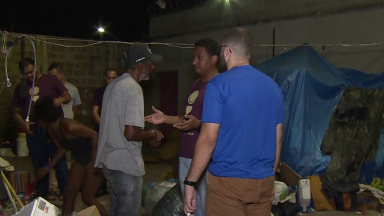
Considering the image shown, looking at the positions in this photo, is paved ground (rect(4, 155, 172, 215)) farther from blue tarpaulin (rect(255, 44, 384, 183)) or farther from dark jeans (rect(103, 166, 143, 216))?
dark jeans (rect(103, 166, 143, 216))

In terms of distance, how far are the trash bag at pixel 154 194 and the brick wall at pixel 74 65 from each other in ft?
18.3

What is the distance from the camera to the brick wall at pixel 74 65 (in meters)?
10.2

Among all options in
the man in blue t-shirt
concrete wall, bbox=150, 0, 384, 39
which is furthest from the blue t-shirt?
concrete wall, bbox=150, 0, 384, 39

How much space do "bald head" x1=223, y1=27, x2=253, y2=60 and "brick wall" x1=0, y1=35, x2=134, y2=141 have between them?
7.70m

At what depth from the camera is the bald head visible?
2848 millimetres

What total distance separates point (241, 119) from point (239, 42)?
0.52 meters

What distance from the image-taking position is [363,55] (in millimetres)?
7629

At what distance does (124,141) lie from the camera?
356 cm

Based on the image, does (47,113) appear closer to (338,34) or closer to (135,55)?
(135,55)

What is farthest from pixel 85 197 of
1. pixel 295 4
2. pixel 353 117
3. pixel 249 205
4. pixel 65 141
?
pixel 295 4

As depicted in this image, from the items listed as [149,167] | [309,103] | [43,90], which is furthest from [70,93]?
[309,103]

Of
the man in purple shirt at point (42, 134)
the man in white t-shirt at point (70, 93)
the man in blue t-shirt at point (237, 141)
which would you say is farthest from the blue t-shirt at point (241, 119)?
the man in white t-shirt at point (70, 93)

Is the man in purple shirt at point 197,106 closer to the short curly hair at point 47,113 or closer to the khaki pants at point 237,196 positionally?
the khaki pants at point 237,196

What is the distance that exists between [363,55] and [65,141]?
5425 mm
